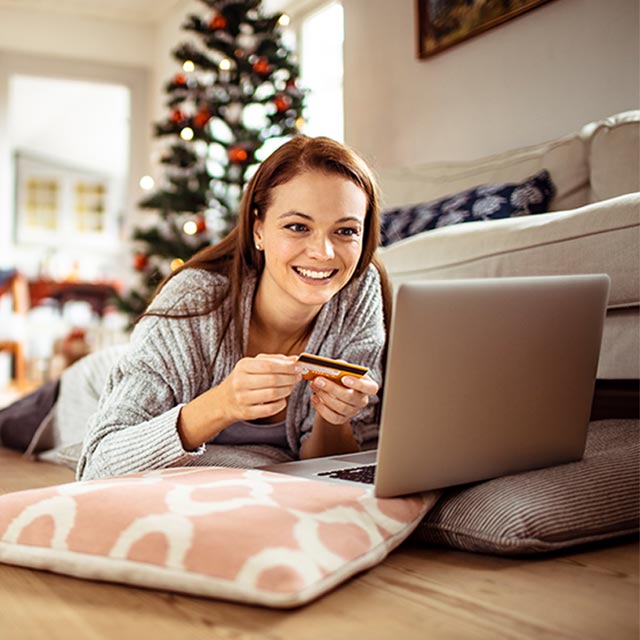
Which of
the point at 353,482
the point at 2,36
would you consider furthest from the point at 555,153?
the point at 2,36

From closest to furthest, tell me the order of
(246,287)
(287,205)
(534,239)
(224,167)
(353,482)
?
(353,482), (287,205), (246,287), (534,239), (224,167)

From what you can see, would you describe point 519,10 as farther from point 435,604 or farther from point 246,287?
point 435,604

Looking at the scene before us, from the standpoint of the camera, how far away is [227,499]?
1.06 m

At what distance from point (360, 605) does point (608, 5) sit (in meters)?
2.31

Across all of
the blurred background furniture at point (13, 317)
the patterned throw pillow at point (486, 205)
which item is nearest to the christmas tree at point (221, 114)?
the patterned throw pillow at point (486, 205)

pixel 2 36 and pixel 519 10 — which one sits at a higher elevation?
pixel 2 36

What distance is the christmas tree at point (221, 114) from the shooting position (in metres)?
3.92

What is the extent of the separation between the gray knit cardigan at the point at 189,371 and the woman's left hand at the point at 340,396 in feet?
0.74

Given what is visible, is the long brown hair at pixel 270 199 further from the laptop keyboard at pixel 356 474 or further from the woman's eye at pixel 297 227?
the laptop keyboard at pixel 356 474

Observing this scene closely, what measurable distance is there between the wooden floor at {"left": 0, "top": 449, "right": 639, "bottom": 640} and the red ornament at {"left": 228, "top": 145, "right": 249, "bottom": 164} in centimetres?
303

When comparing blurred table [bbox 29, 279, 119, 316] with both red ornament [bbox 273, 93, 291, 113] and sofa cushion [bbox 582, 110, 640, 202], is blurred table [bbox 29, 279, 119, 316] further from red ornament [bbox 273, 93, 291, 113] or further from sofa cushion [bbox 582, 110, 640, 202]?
sofa cushion [bbox 582, 110, 640, 202]

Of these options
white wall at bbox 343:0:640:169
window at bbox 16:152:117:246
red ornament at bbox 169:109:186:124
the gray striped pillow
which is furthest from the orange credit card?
window at bbox 16:152:117:246

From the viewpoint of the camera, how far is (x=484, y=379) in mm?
1120

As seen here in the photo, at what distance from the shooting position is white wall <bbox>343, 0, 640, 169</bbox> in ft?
8.70
